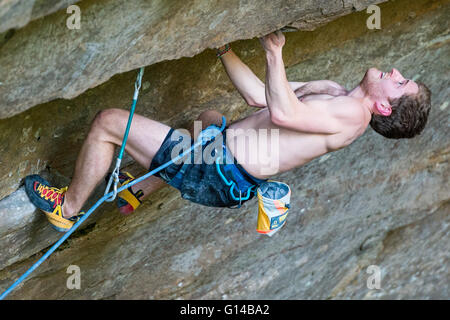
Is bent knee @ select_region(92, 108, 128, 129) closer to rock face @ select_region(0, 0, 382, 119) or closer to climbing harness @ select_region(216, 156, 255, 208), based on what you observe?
rock face @ select_region(0, 0, 382, 119)

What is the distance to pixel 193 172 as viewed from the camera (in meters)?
3.26

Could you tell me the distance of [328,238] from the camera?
216 inches

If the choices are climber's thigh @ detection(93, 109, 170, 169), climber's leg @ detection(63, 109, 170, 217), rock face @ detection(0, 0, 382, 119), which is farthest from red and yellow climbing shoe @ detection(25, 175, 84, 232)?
rock face @ detection(0, 0, 382, 119)

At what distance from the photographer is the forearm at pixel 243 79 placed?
10.8 feet

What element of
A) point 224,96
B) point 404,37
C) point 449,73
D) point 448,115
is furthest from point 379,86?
point 448,115

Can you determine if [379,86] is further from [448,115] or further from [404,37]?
[448,115]

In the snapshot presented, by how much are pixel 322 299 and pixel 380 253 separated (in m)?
0.67

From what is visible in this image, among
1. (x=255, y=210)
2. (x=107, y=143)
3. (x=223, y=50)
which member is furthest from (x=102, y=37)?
(x=255, y=210)

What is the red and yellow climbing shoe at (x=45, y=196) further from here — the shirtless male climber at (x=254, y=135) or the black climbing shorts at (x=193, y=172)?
the black climbing shorts at (x=193, y=172)

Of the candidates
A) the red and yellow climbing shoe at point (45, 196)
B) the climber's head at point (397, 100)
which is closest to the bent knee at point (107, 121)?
the red and yellow climbing shoe at point (45, 196)

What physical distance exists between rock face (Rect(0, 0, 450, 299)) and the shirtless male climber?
0.88 feet

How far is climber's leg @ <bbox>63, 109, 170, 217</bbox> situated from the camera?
3.04 metres

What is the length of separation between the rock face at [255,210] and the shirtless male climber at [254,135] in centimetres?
27

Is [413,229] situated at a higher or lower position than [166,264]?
lower
